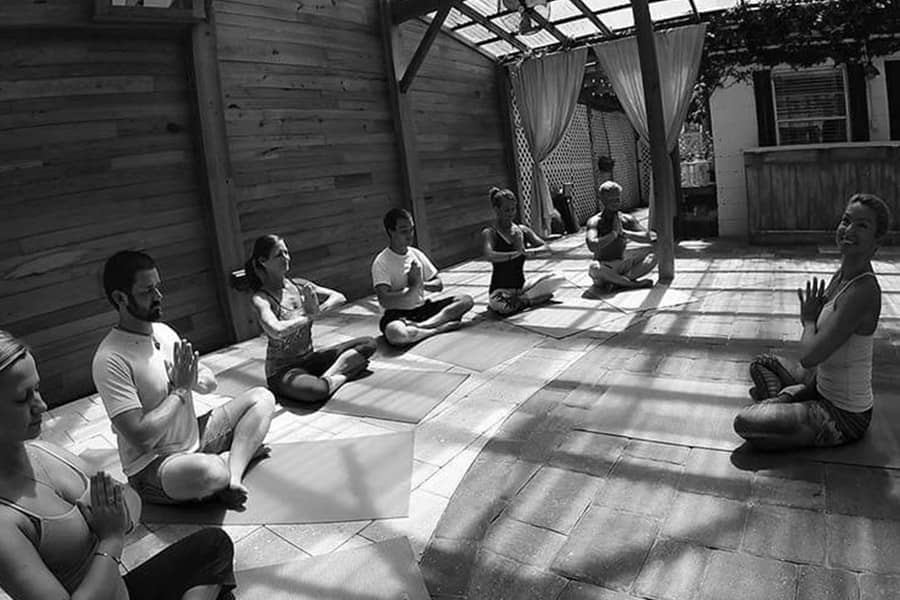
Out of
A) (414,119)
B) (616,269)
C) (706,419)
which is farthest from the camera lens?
(414,119)

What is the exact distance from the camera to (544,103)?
8.83 meters

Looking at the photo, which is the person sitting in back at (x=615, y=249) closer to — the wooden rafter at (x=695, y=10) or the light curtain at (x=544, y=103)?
the wooden rafter at (x=695, y=10)

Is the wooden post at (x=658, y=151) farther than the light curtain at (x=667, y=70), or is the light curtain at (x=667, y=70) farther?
the light curtain at (x=667, y=70)

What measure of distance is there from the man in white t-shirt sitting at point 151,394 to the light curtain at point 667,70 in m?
6.21

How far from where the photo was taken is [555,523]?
1.99m

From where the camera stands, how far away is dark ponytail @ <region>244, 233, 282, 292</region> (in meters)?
3.15

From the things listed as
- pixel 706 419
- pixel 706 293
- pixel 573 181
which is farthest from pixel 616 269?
pixel 573 181

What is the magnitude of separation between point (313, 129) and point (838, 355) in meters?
5.05

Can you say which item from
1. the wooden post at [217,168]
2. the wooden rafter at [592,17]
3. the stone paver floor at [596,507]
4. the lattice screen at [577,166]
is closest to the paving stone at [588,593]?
the stone paver floor at [596,507]

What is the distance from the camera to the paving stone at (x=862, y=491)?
Answer: 1.84m

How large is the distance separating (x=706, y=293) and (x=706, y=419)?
2.63m

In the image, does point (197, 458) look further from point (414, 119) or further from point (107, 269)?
point (414, 119)

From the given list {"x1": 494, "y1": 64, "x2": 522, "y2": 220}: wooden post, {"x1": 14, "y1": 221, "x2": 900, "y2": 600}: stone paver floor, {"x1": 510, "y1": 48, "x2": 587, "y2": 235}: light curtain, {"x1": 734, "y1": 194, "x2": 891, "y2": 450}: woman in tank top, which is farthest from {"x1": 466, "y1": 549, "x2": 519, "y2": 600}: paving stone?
{"x1": 494, "y1": 64, "x2": 522, "y2": 220}: wooden post

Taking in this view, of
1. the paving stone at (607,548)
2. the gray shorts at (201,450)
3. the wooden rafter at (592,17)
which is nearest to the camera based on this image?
the paving stone at (607,548)
